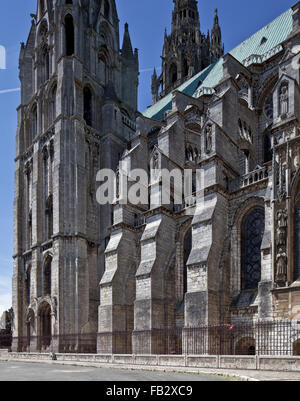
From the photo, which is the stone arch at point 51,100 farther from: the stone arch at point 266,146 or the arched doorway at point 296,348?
the arched doorway at point 296,348

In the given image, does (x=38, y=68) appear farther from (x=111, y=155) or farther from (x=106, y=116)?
(x=111, y=155)

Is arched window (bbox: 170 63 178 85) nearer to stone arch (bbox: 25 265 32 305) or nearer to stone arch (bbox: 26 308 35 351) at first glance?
stone arch (bbox: 25 265 32 305)

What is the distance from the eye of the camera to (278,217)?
1717 cm

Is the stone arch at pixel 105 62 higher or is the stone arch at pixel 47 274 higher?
the stone arch at pixel 105 62

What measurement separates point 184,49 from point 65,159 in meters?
22.3

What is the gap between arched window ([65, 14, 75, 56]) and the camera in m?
33.1

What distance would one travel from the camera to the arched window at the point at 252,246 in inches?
774

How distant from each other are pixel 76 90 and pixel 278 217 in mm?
18635

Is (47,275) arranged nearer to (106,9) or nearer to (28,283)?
(28,283)

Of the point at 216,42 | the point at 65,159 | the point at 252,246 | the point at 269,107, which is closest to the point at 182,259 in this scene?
the point at 252,246

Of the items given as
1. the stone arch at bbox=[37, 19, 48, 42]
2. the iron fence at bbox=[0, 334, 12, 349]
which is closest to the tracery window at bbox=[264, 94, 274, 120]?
the stone arch at bbox=[37, 19, 48, 42]

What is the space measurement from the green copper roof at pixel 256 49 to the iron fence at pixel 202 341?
15729mm

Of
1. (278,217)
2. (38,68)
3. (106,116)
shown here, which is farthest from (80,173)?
(278,217)

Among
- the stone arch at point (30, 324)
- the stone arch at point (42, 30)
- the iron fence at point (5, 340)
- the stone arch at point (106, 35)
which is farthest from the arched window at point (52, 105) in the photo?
the iron fence at point (5, 340)
